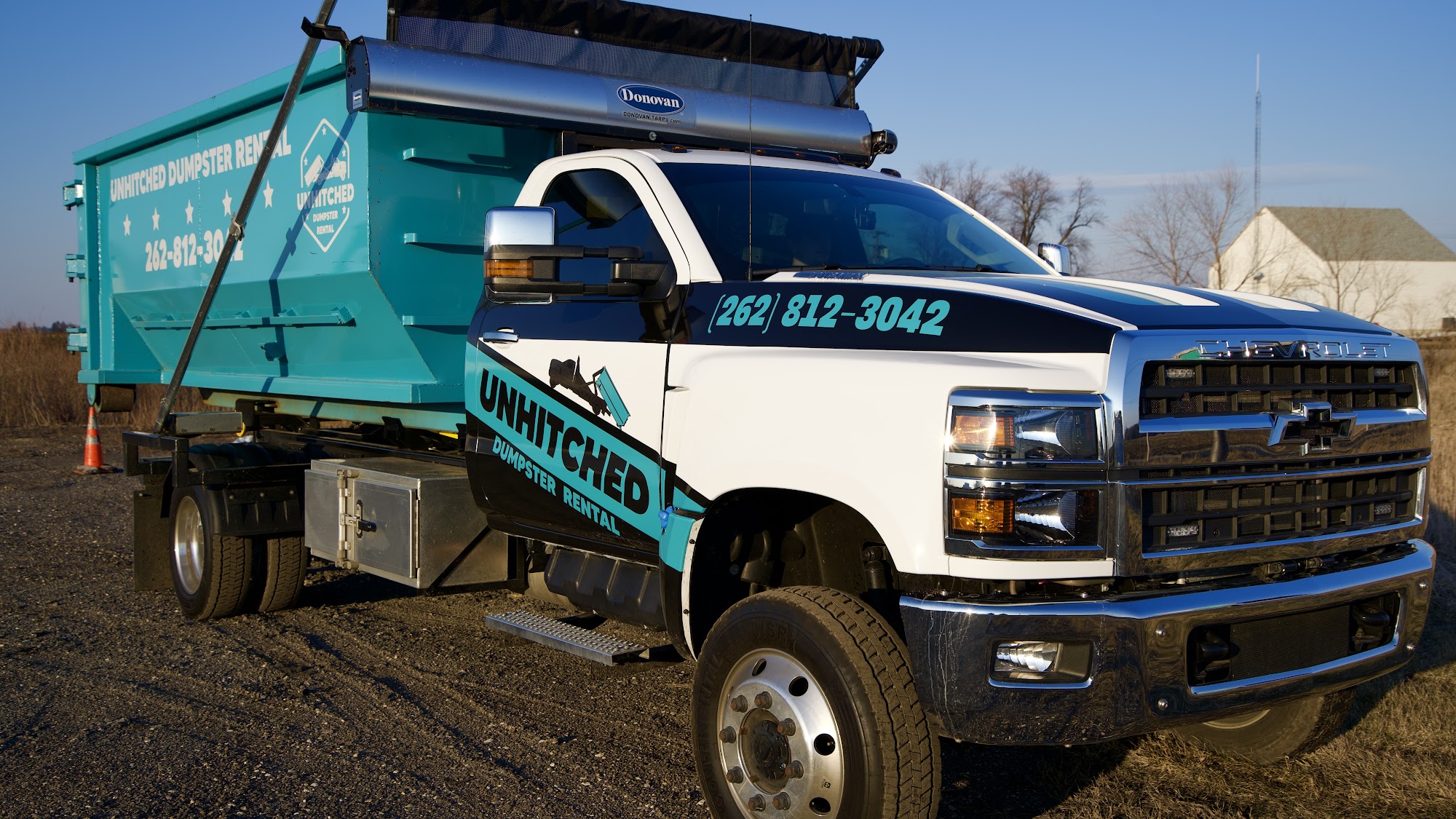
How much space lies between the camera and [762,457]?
11.6 feet

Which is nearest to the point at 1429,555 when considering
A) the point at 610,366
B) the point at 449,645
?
the point at 610,366

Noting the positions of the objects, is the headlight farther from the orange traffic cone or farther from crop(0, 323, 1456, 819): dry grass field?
the orange traffic cone

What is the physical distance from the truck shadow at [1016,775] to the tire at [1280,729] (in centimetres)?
33

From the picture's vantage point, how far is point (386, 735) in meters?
4.77

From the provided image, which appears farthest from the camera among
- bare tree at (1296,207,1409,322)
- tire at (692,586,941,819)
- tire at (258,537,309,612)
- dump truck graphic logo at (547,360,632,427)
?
bare tree at (1296,207,1409,322)

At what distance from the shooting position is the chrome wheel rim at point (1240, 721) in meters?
4.34

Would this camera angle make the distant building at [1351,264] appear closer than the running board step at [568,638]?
No

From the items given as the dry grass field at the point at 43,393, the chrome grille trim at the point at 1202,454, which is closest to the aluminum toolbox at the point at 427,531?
the chrome grille trim at the point at 1202,454

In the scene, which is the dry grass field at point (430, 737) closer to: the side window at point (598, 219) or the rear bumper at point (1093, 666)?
the rear bumper at point (1093, 666)

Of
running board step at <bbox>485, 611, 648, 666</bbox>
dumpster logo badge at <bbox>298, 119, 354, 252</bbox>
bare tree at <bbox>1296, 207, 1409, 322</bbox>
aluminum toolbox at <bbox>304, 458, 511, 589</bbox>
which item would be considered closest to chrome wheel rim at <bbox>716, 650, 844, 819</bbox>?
running board step at <bbox>485, 611, 648, 666</bbox>

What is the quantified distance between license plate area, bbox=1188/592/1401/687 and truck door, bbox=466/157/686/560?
68.4 inches

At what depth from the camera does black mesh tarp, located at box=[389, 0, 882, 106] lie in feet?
18.7

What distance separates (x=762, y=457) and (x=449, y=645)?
3275 mm

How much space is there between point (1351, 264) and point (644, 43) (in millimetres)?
39909
